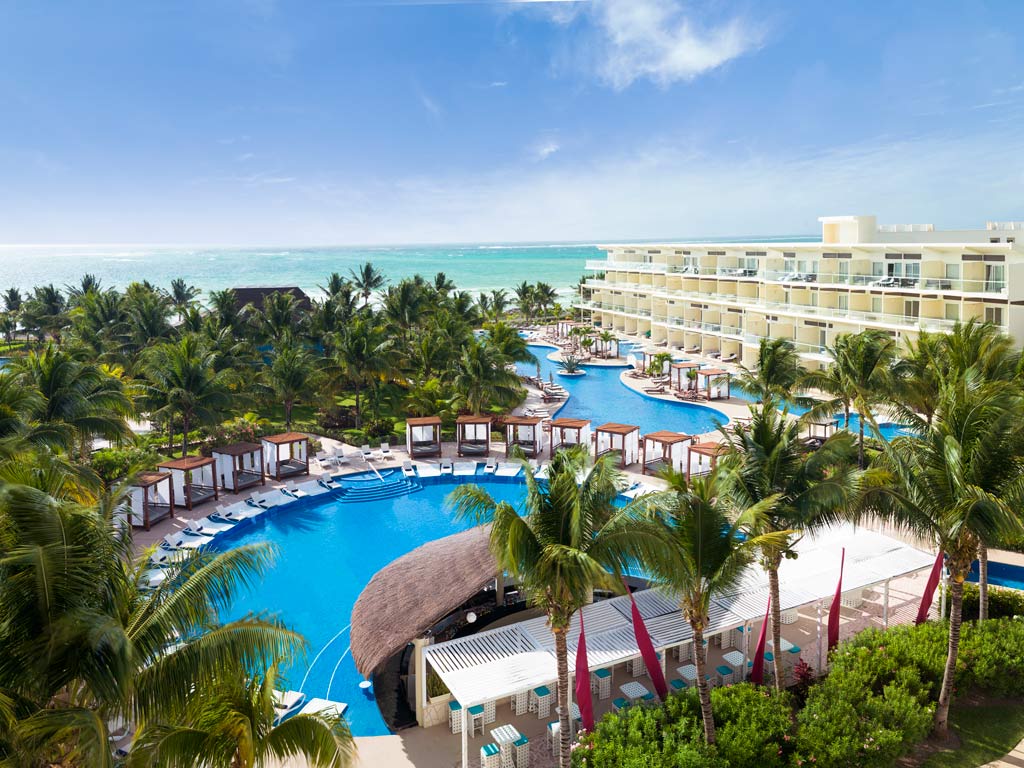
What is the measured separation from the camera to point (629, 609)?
46.3ft

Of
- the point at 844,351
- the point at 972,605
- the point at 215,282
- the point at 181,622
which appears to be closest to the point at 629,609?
the point at 972,605

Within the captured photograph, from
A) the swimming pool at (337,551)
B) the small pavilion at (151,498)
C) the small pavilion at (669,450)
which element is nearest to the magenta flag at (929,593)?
the swimming pool at (337,551)

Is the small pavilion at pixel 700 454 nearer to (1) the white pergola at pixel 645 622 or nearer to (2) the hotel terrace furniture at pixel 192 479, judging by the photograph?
(1) the white pergola at pixel 645 622

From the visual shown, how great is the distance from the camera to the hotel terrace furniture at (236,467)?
80.6 ft

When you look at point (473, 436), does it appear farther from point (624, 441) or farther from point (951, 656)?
point (951, 656)

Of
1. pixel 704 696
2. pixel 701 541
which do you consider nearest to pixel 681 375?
pixel 704 696

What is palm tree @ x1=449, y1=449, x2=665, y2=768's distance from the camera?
9.26 metres

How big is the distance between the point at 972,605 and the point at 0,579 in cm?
1753

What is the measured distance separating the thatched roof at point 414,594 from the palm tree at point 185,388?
Result: 1338cm

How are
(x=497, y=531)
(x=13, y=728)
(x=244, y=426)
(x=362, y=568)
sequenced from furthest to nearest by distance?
(x=244, y=426) < (x=362, y=568) < (x=497, y=531) < (x=13, y=728)

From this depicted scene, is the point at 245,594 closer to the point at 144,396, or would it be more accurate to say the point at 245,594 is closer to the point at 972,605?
the point at 144,396

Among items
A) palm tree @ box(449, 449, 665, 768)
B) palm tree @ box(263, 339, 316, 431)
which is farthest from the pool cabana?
palm tree @ box(449, 449, 665, 768)

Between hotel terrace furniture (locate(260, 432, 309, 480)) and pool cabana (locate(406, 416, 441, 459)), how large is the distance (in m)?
4.14

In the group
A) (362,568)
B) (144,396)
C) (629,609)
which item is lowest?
(362,568)
